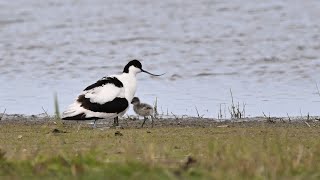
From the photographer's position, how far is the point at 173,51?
21.1 metres

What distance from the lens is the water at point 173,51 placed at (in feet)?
49.2

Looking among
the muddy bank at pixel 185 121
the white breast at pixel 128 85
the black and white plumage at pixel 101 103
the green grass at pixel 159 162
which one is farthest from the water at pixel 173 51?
the green grass at pixel 159 162

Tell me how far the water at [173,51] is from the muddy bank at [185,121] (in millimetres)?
815

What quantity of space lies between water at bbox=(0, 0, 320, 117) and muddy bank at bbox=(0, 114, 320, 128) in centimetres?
82

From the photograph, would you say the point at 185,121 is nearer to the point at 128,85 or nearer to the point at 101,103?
the point at 128,85

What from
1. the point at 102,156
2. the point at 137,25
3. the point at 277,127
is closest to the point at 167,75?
the point at 277,127

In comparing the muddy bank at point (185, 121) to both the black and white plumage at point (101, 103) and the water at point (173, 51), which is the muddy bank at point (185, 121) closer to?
the black and white plumage at point (101, 103)

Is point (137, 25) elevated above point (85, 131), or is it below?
above

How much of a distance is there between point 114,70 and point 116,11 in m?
11.1

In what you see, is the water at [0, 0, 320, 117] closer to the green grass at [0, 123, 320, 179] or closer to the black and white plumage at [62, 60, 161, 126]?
the black and white plumage at [62, 60, 161, 126]

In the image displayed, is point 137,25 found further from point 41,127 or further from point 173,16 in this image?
point 41,127

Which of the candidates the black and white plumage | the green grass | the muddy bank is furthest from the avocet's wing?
the green grass

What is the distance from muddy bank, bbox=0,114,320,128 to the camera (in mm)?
11914

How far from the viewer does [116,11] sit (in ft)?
96.4
